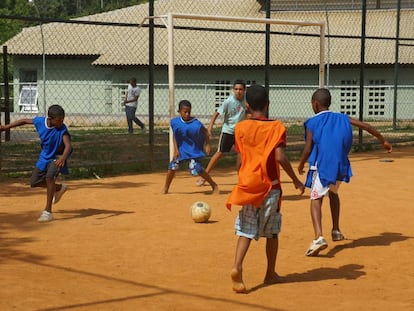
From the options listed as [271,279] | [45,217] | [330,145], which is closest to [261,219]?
[271,279]

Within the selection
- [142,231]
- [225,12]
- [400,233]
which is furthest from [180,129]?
[225,12]

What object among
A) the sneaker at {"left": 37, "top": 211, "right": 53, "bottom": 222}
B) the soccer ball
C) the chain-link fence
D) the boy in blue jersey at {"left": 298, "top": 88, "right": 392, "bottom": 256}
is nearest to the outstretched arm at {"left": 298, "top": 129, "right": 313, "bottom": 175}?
the boy in blue jersey at {"left": 298, "top": 88, "right": 392, "bottom": 256}

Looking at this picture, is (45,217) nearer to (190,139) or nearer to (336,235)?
(190,139)

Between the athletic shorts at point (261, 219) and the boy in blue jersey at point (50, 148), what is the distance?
135 inches

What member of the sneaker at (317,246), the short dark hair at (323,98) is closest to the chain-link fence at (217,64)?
the short dark hair at (323,98)

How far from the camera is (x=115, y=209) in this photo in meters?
9.91

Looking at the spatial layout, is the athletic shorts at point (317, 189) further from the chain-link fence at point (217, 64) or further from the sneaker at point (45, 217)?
the chain-link fence at point (217, 64)

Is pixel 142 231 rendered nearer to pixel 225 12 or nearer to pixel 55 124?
pixel 55 124

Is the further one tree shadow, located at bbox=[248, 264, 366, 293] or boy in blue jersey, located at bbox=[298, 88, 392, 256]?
boy in blue jersey, located at bbox=[298, 88, 392, 256]

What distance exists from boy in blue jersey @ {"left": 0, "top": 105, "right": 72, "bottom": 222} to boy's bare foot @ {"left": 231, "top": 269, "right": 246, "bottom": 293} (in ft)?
12.0

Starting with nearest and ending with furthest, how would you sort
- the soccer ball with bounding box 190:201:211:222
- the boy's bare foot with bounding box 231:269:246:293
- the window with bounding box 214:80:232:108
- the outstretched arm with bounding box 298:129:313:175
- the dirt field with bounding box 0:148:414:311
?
the dirt field with bounding box 0:148:414:311 → the boy's bare foot with bounding box 231:269:246:293 → the outstretched arm with bounding box 298:129:313:175 → the soccer ball with bounding box 190:201:211:222 → the window with bounding box 214:80:232:108

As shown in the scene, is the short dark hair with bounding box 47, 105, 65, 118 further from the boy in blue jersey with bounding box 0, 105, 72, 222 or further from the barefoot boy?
the barefoot boy

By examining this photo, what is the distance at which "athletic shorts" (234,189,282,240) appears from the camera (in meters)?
6.18

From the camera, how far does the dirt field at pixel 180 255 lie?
5812 mm
